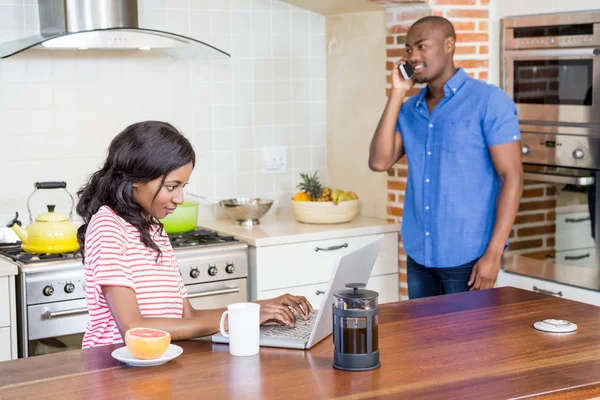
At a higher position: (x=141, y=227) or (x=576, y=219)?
(x=141, y=227)

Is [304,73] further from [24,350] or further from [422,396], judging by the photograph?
[422,396]

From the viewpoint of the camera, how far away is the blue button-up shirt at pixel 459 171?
3.54 meters

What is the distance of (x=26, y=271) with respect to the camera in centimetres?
347

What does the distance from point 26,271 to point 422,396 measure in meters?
2.04

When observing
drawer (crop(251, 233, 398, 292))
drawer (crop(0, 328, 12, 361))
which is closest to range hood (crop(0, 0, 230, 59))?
drawer (crop(251, 233, 398, 292))

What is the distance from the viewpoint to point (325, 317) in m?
2.32

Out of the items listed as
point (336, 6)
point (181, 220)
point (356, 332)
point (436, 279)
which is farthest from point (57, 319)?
point (336, 6)

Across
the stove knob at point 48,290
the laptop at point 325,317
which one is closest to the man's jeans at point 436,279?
the laptop at point 325,317

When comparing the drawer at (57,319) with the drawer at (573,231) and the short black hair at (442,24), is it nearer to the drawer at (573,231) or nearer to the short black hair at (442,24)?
the short black hair at (442,24)

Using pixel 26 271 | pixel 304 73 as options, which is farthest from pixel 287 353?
pixel 304 73

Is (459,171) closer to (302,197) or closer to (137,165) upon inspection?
(302,197)

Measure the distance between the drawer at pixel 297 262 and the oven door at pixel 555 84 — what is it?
959 mm

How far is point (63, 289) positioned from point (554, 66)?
89.3 inches

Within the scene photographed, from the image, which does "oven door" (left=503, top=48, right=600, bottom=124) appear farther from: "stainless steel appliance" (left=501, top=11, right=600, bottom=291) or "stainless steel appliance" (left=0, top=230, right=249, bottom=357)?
"stainless steel appliance" (left=0, top=230, right=249, bottom=357)
